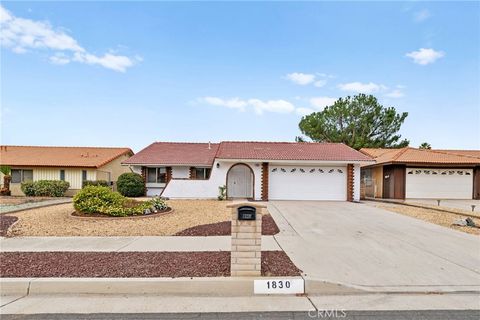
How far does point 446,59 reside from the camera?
1633cm

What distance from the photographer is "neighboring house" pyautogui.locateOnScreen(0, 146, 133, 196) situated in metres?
23.5

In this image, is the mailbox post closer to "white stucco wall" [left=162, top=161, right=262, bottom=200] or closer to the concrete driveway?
the concrete driveway

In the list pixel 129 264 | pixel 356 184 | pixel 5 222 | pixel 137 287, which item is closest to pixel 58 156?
pixel 5 222

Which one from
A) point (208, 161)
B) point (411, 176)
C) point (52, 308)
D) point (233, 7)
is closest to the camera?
point (52, 308)

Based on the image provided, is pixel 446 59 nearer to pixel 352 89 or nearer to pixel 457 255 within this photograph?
pixel 457 255

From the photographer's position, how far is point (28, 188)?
72.1 feet

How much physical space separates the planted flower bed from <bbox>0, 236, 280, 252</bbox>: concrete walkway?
10.1ft

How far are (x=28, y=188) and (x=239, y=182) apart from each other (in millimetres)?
15417

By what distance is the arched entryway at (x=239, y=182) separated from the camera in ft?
64.2

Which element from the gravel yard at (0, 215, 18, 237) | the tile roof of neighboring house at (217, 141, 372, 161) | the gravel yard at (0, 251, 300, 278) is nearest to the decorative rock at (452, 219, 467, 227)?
the gravel yard at (0, 251, 300, 278)

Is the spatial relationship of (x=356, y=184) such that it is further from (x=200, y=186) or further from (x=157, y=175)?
(x=157, y=175)

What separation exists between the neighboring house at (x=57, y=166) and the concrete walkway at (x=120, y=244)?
17.1 meters

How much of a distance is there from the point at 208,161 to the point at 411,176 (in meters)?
14.4

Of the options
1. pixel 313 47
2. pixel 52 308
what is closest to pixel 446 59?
pixel 313 47
